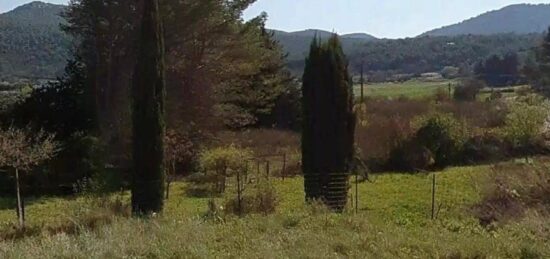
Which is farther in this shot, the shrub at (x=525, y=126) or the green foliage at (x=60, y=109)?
the shrub at (x=525, y=126)

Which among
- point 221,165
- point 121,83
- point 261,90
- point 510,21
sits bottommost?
point 221,165

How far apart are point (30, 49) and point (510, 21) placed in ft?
366

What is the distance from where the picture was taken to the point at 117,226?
31.5ft

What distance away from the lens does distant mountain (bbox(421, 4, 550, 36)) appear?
408 ft

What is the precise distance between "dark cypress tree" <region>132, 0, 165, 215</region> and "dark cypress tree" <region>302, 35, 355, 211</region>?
3811 mm

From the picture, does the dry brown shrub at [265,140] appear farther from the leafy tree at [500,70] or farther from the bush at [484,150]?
the leafy tree at [500,70]

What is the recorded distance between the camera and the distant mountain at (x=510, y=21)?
124250mm

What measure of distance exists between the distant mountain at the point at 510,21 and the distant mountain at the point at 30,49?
92.4 m

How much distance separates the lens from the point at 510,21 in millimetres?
130250

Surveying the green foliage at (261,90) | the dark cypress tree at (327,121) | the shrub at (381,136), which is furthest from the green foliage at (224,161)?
the shrub at (381,136)

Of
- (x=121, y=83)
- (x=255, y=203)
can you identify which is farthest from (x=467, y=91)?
(x=255, y=203)

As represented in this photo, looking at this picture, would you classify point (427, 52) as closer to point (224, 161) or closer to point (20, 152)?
point (224, 161)

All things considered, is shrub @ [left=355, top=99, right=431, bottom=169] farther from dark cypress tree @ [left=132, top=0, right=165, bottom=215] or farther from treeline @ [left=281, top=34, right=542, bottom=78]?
treeline @ [left=281, top=34, right=542, bottom=78]

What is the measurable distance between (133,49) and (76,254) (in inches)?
682
